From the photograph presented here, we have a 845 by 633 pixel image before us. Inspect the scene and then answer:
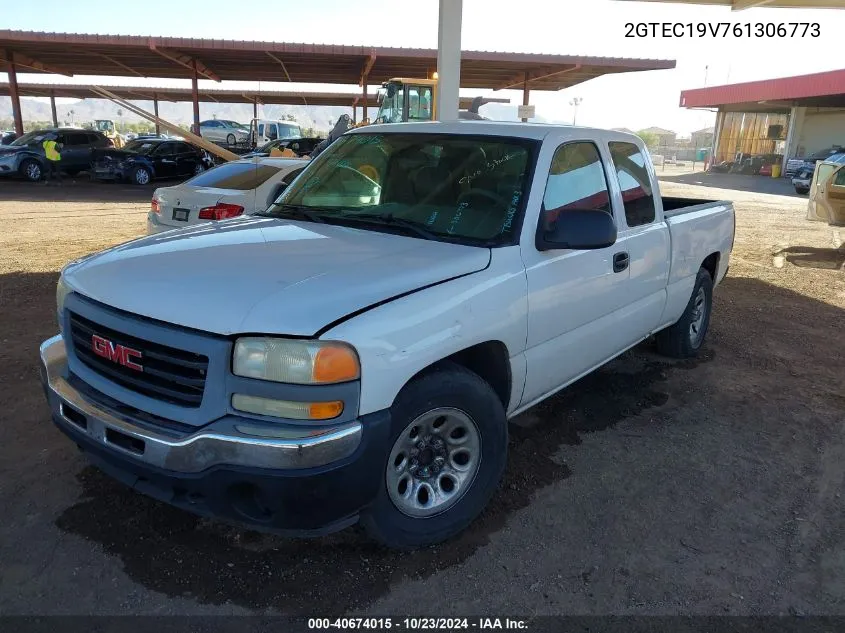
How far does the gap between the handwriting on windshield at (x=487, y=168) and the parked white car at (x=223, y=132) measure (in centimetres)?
3893

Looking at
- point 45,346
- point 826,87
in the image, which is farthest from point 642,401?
point 826,87

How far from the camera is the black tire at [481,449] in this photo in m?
2.56

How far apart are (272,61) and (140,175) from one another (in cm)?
782

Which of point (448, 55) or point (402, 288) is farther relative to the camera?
point (448, 55)

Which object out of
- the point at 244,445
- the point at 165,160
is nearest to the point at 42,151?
the point at 165,160

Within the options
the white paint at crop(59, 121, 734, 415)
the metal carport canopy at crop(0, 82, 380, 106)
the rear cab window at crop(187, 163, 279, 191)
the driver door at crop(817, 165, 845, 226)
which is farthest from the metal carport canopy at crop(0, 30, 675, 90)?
the white paint at crop(59, 121, 734, 415)

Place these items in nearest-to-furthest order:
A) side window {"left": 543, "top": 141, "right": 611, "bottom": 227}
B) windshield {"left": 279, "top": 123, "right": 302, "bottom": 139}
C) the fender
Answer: the fender → side window {"left": 543, "top": 141, "right": 611, "bottom": 227} → windshield {"left": 279, "top": 123, "right": 302, "bottom": 139}

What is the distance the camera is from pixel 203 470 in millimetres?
2283

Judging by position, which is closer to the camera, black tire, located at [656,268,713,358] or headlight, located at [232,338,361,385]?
headlight, located at [232,338,361,385]

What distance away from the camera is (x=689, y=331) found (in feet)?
17.8

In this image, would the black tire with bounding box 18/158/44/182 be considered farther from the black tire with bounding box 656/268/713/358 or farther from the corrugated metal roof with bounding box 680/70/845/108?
the corrugated metal roof with bounding box 680/70/845/108

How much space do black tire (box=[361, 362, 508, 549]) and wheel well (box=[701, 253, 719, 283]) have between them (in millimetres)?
3401

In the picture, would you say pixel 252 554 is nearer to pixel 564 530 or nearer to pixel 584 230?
pixel 564 530

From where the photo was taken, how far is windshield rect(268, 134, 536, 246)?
10.6 ft
